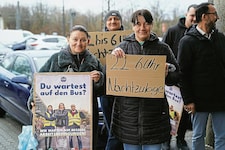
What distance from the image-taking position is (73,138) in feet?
10.5

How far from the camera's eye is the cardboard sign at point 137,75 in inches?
115

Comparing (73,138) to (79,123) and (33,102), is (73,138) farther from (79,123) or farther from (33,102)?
(33,102)

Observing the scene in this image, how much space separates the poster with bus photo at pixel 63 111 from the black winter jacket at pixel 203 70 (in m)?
1.05

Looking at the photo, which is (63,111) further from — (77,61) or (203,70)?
(203,70)

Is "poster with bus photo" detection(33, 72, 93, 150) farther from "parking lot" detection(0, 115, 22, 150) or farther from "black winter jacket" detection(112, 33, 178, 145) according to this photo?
"parking lot" detection(0, 115, 22, 150)

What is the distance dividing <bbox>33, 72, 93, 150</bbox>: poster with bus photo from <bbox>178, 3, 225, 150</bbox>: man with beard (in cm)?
106

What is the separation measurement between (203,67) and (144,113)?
3.25ft

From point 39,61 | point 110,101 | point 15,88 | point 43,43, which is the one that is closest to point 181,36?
point 110,101

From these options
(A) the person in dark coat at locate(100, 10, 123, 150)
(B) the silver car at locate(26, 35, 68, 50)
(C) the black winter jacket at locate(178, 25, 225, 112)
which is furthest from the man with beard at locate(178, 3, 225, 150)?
(B) the silver car at locate(26, 35, 68, 50)

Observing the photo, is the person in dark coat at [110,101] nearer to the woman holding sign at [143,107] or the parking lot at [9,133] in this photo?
the woman holding sign at [143,107]

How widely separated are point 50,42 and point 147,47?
21.9 meters

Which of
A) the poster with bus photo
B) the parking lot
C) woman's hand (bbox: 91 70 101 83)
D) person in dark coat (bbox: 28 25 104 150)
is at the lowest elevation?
the parking lot

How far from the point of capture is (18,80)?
17.7 ft

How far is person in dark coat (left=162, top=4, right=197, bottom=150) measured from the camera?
14.5 feet
